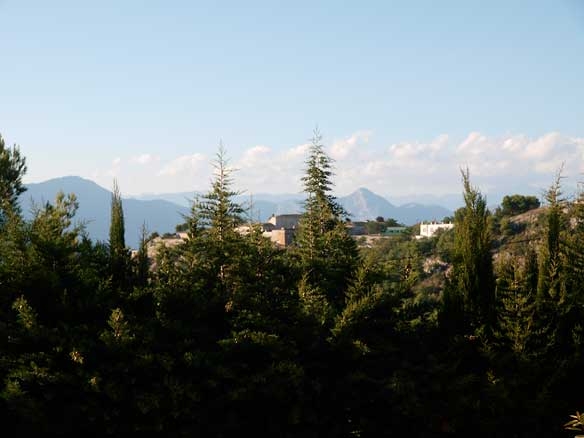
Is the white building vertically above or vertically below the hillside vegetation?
above

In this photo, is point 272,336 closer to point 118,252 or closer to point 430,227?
point 118,252

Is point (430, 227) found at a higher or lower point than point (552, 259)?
higher

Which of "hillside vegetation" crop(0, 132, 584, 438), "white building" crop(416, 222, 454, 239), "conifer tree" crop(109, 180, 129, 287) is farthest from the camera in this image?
"white building" crop(416, 222, 454, 239)

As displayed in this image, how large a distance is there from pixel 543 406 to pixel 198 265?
873 cm

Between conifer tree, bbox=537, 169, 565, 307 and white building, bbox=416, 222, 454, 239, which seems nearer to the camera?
conifer tree, bbox=537, 169, 565, 307

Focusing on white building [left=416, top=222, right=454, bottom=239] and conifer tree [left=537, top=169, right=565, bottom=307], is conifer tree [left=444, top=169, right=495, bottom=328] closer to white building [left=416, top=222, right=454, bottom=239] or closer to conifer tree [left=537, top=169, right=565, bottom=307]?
conifer tree [left=537, top=169, right=565, bottom=307]

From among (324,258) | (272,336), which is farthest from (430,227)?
(272,336)

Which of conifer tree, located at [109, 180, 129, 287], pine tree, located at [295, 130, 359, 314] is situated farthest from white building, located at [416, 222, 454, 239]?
conifer tree, located at [109, 180, 129, 287]

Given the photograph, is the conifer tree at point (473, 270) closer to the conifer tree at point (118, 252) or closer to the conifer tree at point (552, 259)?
the conifer tree at point (552, 259)

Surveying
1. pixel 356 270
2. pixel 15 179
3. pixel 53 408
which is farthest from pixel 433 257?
pixel 53 408

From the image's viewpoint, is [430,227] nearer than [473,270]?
No

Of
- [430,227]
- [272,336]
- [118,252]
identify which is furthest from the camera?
[430,227]

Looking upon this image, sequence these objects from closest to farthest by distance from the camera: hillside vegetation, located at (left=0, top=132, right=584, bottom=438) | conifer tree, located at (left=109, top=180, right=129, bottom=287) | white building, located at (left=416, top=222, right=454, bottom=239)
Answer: hillside vegetation, located at (left=0, top=132, right=584, bottom=438) → conifer tree, located at (left=109, top=180, right=129, bottom=287) → white building, located at (left=416, top=222, right=454, bottom=239)

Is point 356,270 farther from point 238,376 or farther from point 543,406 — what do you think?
point 543,406
